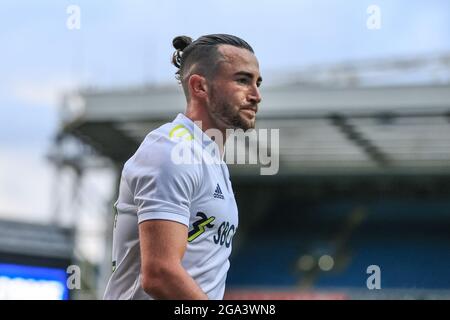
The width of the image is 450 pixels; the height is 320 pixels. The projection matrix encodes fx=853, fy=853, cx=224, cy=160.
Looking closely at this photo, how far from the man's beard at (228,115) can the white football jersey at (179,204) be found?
0.09 m

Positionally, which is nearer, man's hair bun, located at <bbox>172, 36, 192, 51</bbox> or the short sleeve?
the short sleeve

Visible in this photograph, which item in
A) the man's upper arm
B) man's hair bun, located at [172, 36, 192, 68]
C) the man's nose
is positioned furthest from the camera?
man's hair bun, located at [172, 36, 192, 68]

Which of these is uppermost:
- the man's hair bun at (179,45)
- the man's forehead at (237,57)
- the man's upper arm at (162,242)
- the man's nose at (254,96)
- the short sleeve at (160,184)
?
the man's hair bun at (179,45)

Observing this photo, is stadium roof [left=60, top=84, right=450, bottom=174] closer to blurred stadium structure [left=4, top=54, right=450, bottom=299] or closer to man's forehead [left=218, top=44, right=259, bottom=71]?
blurred stadium structure [left=4, top=54, right=450, bottom=299]

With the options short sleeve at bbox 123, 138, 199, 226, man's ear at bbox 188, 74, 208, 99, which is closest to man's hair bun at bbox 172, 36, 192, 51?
man's ear at bbox 188, 74, 208, 99

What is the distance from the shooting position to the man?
1979mm

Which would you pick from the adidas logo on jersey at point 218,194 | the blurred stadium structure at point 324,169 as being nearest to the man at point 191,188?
the adidas logo on jersey at point 218,194

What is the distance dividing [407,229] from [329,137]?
469cm

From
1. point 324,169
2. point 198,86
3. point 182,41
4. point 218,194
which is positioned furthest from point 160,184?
point 324,169

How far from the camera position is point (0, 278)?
8133 mm

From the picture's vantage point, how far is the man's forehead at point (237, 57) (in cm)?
217

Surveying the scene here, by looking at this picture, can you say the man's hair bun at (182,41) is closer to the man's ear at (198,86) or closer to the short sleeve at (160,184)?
the man's ear at (198,86)

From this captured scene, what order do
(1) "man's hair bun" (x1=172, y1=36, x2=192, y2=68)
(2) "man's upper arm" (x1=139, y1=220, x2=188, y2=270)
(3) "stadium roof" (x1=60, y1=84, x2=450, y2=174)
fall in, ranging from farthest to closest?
(3) "stadium roof" (x1=60, y1=84, x2=450, y2=174) < (1) "man's hair bun" (x1=172, y1=36, x2=192, y2=68) < (2) "man's upper arm" (x1=139, y1=220, x2=188, y2=270)
